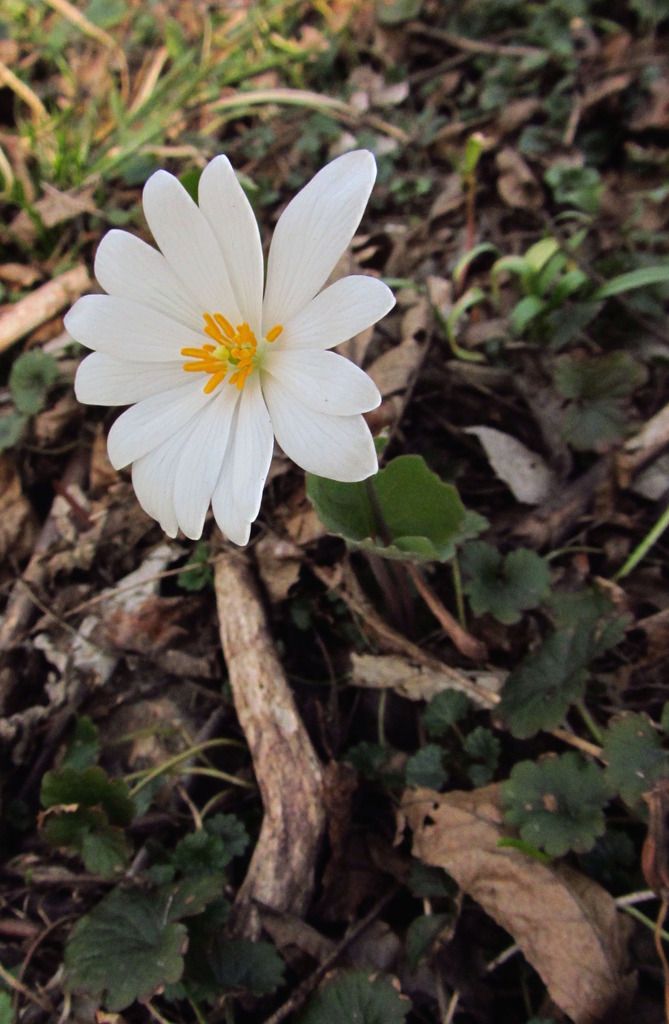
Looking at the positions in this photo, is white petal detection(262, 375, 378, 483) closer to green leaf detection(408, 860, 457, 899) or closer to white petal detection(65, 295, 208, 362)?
white petal detection(65, 295, 208, 362)

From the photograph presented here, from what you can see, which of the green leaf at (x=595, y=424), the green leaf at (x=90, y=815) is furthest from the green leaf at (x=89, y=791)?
the green leaf at (x=595, y=424)

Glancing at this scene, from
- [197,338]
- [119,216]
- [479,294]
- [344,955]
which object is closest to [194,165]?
[119,216]

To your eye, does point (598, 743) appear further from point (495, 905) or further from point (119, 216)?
point (119, 216)

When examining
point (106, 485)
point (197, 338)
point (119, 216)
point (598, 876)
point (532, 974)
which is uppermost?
point (197, 338)

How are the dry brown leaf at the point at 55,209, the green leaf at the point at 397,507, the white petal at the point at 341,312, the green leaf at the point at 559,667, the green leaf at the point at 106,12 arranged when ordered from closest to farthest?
the white petal at the point at 341,312 → the green leaf at the point at 397,507 → the green leaf at the point at 559,667 → the dry brown leaf at the point at 55,209 → the green leaf at the point at 106,12

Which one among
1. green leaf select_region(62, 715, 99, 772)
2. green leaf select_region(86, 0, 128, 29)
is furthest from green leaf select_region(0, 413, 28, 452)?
green leaf select_region(86, 0, 128, 29)

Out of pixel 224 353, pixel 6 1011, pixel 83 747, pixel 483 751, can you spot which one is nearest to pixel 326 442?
pixel 224 353

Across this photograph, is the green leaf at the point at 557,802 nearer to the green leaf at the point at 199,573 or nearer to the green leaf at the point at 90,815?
the green leaf at the point at 90,815
